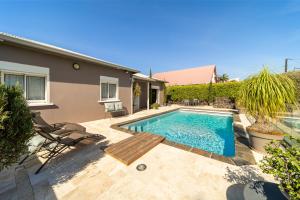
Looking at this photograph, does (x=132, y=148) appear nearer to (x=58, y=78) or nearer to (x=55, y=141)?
(x=55, y=141)

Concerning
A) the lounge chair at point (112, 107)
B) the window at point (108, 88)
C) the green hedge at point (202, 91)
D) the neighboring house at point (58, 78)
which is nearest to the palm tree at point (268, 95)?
the lounge chair at point (112, 107)

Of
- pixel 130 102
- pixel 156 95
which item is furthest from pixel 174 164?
pixel 156 95

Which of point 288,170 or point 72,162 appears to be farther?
point 72,162

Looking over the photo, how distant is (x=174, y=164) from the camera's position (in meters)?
3.10

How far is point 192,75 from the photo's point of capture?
25109 millimetres

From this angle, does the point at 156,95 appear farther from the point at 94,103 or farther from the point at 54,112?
the point at 54,112

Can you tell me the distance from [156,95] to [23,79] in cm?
1263

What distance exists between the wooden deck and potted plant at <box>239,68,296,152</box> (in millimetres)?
3003

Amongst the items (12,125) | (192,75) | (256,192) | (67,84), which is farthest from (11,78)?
(192,75)

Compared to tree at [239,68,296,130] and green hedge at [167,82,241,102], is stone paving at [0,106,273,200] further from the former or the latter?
green hedge at [167,82,241,102]

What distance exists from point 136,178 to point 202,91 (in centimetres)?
1582

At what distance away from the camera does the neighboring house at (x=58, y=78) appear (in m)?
4.80

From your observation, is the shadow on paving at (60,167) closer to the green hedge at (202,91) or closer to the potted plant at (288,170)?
the potted plant at (288,170)

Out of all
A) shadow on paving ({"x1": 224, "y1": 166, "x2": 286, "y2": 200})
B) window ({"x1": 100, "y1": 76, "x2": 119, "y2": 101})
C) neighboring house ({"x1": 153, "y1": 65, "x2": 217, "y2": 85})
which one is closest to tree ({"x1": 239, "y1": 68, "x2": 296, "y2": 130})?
shadow on paving ({"x1": 224, "y1": 166, "x2": 286, "y2": 200})
